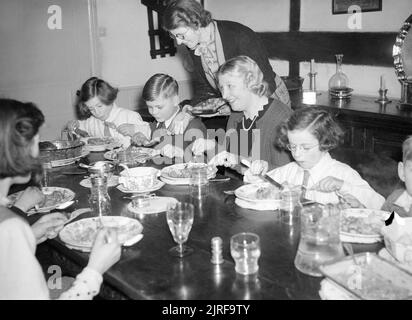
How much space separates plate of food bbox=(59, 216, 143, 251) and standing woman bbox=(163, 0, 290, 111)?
1.60 metres

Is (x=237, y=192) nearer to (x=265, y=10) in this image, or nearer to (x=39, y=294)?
(x=39, y=294)

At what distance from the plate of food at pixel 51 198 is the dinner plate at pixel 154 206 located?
0.35 m

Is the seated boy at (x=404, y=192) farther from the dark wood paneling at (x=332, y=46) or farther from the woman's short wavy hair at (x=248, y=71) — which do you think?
the dark wood paneling at (x=332, y=46)

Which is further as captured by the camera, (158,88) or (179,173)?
(158,88)

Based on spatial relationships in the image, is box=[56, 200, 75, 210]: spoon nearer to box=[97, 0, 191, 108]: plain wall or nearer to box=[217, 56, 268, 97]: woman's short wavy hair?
box=[217, 56, 268, 97]: woman's short wavy hair

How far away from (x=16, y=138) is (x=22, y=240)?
0.32 m

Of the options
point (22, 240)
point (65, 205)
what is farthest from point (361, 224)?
point (65, 205)

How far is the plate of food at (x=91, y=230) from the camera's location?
1.87 meters

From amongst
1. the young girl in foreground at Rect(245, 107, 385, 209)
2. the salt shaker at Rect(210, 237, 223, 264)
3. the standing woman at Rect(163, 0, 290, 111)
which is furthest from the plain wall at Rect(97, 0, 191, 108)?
the salt shaker at Rect(210, 237, 223, 264)

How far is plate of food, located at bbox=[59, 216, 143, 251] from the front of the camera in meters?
1.87

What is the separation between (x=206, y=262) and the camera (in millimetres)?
1705

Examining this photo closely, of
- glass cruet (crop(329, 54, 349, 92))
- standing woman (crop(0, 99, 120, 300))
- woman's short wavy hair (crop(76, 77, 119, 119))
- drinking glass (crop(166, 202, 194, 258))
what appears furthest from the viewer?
glass cruet (crop(329, 54, 349, 92))

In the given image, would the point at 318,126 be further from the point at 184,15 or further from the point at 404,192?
the point at 184,15

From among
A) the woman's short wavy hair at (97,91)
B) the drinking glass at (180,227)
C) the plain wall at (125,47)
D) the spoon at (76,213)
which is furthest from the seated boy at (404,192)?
the plain wall at (125,47)
